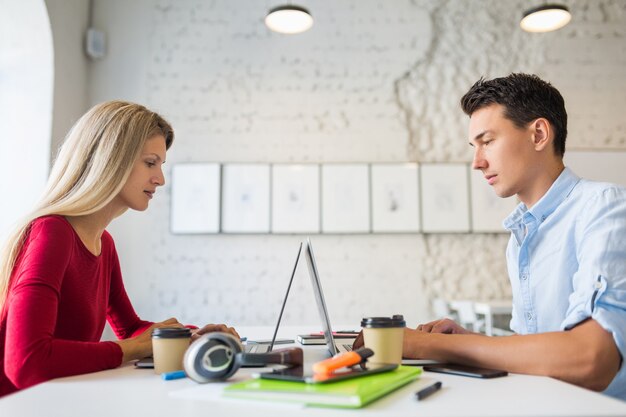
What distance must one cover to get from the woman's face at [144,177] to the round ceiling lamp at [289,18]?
1889 mm

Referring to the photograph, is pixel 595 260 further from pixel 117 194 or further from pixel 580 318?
pixel 117 194

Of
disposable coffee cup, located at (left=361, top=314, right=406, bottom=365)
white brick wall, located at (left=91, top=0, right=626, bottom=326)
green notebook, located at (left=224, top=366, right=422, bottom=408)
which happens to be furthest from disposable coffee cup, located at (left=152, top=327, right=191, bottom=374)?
white brick wall, located at (left=91, top=0, right=626, bottom=326)

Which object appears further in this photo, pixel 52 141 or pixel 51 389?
pixel 52 141

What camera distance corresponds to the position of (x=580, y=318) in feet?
3.29

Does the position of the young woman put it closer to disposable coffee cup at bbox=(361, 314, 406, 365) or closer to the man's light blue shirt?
disposable coffee cup at bbox=(361, 314, 406, 365)

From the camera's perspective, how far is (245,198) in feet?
12.6

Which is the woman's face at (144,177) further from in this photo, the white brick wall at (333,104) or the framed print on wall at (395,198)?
the framed print on wall at (395,198)

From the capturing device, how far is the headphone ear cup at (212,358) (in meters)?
0.85

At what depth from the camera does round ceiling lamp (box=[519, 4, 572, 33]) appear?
3107 mm

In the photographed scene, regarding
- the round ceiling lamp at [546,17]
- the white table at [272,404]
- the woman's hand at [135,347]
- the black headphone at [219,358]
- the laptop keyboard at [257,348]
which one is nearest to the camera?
the white table at [272,404]

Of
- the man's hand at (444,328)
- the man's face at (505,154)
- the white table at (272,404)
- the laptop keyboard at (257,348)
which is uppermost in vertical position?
the man's face at (505,154)

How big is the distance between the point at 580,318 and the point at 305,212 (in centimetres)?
289

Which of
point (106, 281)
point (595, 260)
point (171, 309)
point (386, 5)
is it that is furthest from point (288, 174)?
point (595, 260)

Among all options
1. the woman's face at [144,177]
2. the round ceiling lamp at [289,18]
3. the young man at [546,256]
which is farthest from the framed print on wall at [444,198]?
the woman's face at [144,177]
